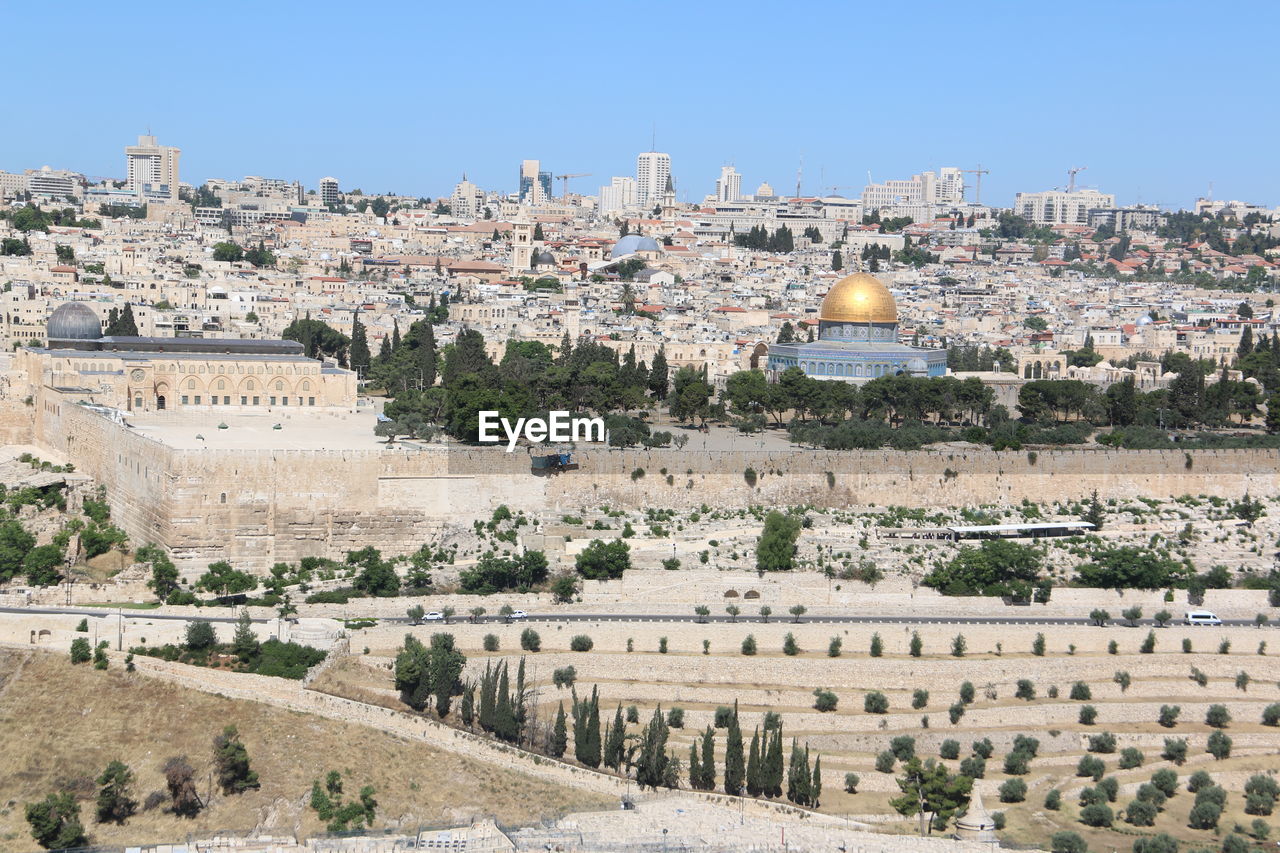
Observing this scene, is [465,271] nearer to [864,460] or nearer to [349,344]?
[349,344]

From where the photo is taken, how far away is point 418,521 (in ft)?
130

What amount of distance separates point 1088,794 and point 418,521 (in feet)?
52.5

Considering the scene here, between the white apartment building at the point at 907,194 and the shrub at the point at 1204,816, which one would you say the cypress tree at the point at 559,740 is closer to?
the shrub at the point at 1204,816

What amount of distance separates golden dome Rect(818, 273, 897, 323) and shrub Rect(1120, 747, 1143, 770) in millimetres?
30898

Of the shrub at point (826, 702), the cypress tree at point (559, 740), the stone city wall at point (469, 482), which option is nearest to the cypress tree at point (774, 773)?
the shrub at point (826, 702)

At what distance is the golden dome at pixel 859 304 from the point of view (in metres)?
61.6

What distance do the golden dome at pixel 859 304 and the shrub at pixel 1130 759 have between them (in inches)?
1216

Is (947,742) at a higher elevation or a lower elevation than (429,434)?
lower

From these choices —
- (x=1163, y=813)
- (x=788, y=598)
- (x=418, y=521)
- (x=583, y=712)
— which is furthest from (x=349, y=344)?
(x=1163, y=813)

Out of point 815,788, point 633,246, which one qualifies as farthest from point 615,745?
point 633,246

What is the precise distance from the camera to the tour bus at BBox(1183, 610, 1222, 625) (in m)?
36.8

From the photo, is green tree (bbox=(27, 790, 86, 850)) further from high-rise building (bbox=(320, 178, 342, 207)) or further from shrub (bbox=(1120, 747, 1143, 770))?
high-rise building (bbox=(320, 178, 342, 207))

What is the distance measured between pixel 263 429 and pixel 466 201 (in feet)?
414

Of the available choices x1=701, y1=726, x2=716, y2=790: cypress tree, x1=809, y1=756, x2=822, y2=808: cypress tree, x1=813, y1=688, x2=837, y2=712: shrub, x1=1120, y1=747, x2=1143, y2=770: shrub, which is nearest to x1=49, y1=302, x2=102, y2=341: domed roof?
x1=813, y1=688, x2=837, y2=712: shrub
